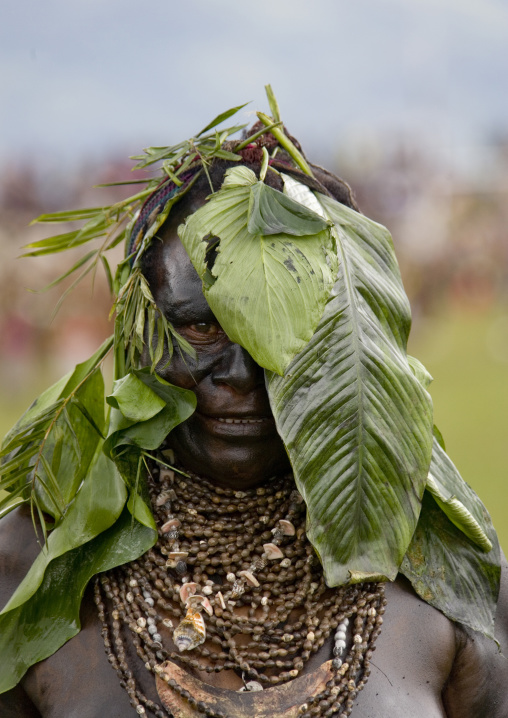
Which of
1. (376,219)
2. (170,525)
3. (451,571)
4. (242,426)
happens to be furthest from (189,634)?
(376,219)

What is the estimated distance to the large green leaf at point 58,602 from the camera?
151cm

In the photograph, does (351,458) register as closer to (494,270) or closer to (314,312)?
(314,312)

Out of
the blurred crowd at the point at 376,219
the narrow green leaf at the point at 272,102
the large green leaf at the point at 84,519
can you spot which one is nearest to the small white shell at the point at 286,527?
the large green leaf at the point at 84,519

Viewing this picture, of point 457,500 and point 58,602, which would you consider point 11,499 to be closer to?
point 58,602

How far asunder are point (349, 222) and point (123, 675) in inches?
29.9

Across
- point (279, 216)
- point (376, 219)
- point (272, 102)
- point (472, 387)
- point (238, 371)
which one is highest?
point (272, 102)

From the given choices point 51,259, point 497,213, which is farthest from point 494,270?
point 51,259

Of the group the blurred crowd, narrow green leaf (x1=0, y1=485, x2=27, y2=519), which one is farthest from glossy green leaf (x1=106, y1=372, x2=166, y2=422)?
the blurred crowd

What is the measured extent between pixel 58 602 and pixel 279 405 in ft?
1.57

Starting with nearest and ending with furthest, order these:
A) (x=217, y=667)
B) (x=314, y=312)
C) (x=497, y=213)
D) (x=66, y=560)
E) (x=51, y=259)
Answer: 1. (x=314, y=312)
2. (x=217, y=667)
3. (x=66, y=560)
4. (x=51, y=259)
5. (x=497, y=213)

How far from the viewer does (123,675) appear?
146 cm

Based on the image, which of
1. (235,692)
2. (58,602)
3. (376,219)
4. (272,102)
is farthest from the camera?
(376,219)

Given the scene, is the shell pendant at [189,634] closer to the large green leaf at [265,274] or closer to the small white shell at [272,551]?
the small white shell at [272,551]

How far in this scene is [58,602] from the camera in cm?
154
